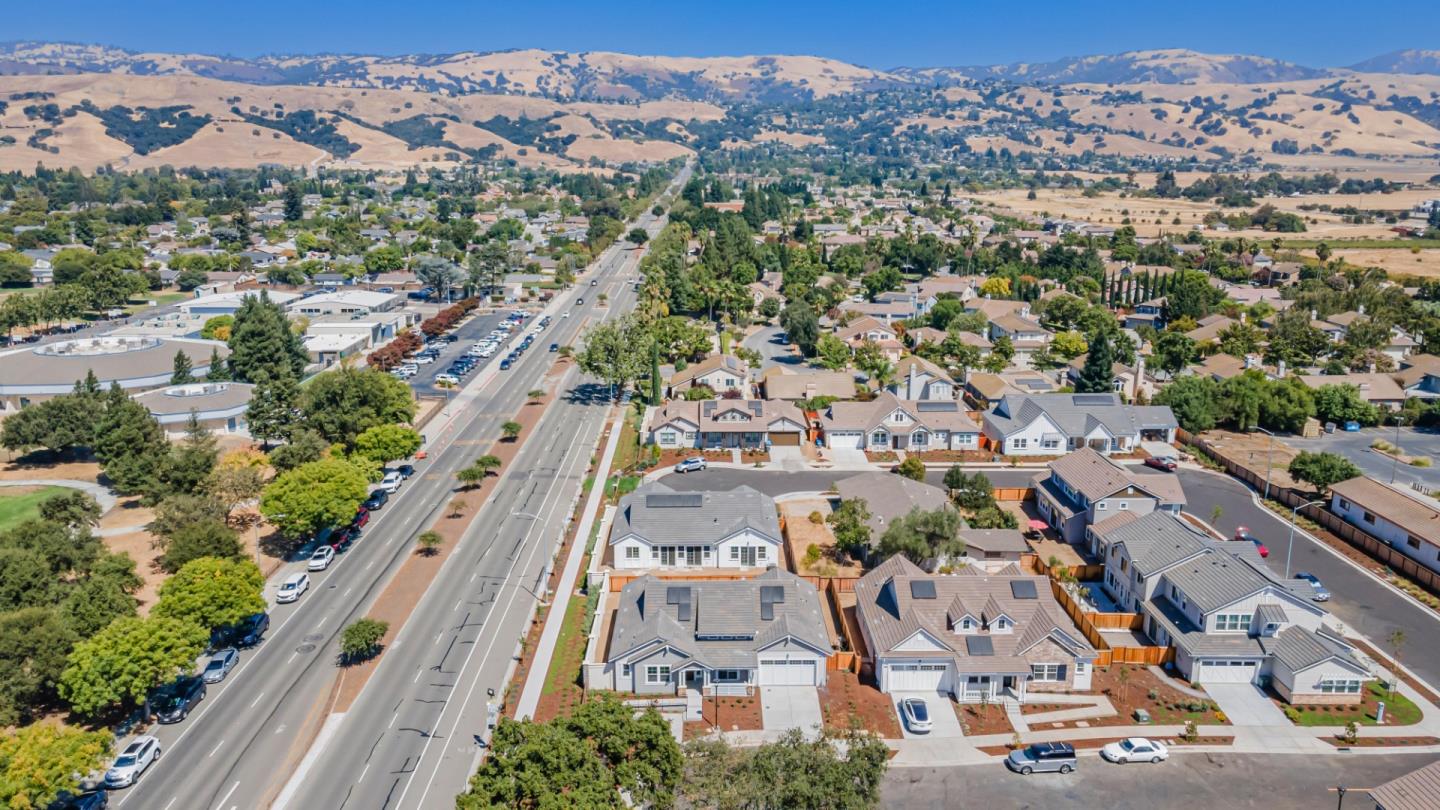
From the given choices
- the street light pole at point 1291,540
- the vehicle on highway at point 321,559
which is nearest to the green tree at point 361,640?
the vehicle on highway at point 321,559

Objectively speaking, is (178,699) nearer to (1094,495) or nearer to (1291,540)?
(1094,495)

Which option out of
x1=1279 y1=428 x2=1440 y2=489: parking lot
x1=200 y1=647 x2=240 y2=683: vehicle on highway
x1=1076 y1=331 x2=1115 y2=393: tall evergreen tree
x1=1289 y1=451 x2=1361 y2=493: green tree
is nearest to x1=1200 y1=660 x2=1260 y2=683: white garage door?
x1=1289 y1=451 x2=1361 y2=493: green tree

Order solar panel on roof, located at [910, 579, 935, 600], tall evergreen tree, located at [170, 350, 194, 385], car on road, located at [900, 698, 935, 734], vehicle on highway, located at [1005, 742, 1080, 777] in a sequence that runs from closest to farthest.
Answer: vehicle on highway, located at [1005, 742, 1080, 777], car on road, located at [900, 698, 935, 734], solar panel on roof, located at [910, 579, 935, 600], tall evergreen tree, located at [170, 350, 194, 385]

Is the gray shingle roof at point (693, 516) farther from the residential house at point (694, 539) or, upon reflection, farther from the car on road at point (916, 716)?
the car on road at point (916, 716)

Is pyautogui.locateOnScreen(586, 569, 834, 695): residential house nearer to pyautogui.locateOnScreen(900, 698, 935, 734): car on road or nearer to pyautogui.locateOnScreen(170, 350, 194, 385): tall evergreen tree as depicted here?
pyautogui.locateOnScreen(900, 698, 935, 734): car on road

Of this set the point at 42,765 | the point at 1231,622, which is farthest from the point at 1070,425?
the point at 42,765
